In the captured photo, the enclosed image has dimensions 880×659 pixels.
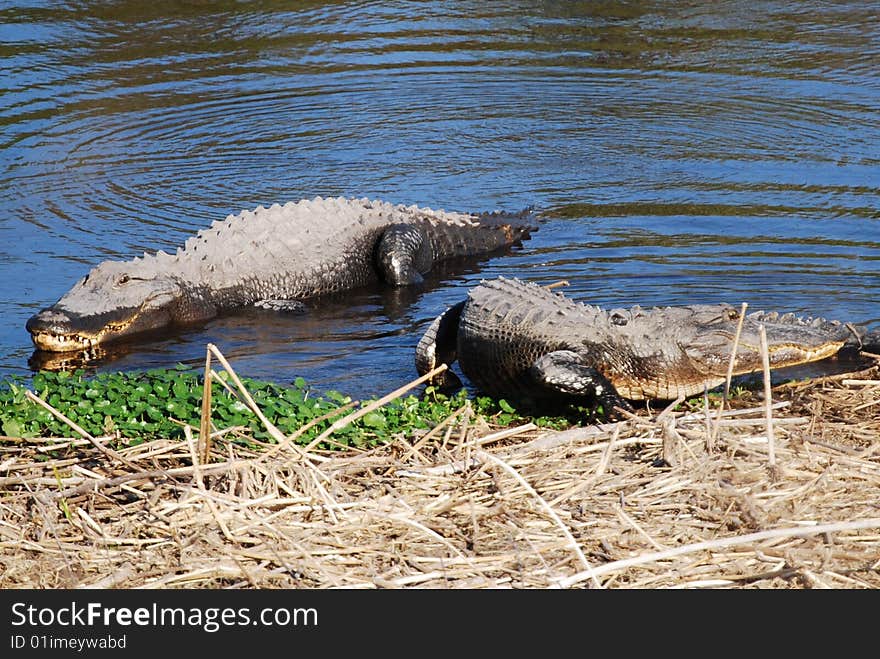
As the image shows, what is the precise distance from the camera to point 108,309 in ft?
28.7

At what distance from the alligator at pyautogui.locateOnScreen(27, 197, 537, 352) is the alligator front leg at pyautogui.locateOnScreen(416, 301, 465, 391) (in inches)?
87.1

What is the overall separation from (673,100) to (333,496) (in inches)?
430

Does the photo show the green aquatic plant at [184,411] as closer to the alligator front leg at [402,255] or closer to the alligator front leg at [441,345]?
the alligator front leg at [441,345]

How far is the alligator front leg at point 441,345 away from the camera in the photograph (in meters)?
7.43

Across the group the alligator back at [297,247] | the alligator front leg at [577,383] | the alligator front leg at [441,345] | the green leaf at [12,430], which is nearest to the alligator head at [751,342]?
the alligator front leg at [577,383]

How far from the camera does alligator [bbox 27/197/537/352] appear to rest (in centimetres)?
885

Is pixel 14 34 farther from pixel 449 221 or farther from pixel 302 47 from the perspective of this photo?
pixel 449 221

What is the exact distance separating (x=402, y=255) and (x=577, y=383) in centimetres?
372

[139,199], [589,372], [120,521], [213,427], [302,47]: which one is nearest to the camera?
[120,521]

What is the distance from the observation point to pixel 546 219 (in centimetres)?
1109

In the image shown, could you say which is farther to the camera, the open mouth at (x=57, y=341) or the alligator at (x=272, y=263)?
the alligator at (x=272, y=263)

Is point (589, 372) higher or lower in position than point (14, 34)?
lower

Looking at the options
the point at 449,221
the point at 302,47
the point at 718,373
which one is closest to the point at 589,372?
the point at 718,373

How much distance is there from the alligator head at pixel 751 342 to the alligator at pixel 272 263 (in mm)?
3668
